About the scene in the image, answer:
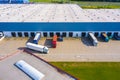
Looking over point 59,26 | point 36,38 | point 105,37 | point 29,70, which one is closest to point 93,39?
point 105,37

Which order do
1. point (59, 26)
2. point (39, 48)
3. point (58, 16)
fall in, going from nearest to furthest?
point (39, 48), point (59, 26), point (58, 16)

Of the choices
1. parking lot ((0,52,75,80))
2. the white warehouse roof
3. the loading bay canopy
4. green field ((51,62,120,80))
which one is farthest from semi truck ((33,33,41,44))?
parking lot ((0,52,75,80))

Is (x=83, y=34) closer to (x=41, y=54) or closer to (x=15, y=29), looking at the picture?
(x=41, y=54)

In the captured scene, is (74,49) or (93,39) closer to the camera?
(74,49)

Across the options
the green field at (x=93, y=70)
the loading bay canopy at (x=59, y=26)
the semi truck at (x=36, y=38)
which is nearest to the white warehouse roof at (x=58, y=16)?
the loading bay canopy at (x=59, y=26)

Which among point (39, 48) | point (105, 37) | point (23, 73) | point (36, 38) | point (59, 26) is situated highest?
point (59, 26)

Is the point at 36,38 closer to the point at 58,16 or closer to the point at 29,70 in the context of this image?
the point at 58,16

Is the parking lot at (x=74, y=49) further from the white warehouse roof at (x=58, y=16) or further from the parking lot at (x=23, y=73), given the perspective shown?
the parking lot at (x=23, y=73)

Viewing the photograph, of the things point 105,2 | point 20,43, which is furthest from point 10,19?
point 105,2
